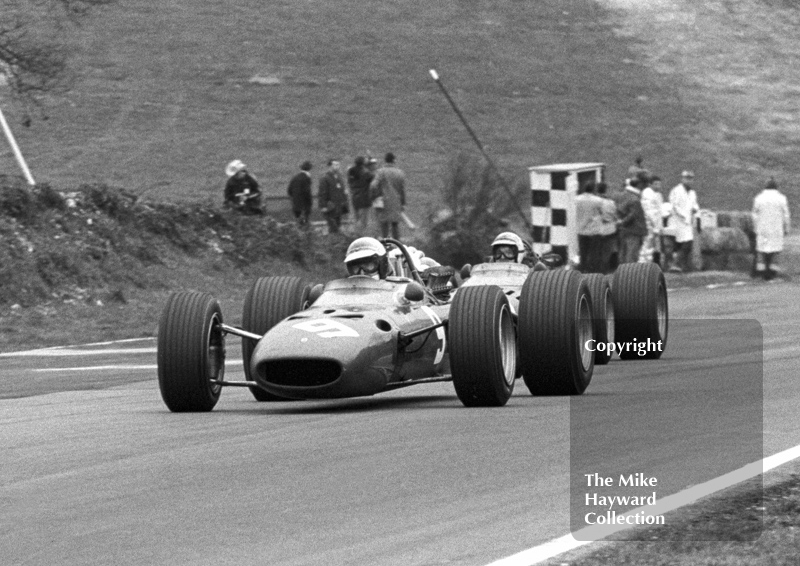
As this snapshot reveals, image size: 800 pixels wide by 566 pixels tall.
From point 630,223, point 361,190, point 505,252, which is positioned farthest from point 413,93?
point 505,252

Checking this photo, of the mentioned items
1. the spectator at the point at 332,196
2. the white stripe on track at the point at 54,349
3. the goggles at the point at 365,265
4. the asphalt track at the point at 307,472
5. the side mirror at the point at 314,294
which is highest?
the spectator at the point at 332,196

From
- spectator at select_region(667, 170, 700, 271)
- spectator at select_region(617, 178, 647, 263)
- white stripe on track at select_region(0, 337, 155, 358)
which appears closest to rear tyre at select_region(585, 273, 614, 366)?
white stripe on track at select_region(0, 337, 155, 358)

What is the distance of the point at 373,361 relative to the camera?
12.2 m

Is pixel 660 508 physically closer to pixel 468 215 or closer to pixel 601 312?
pixel 601 312

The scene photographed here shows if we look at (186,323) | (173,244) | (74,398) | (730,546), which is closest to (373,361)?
(186,323)

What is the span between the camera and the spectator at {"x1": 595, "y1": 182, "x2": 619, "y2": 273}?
27.4 m

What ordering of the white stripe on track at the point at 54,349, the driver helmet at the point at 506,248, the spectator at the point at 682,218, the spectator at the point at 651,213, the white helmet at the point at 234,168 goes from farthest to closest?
the spectator at the point at 682,218, the spectator at the point at 651,213, the white helmet at the point at 234,168, the white stripe on track at the point at 54,349, the driver helmet at the point at 506,248

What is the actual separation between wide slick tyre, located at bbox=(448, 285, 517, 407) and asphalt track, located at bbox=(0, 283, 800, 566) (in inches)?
7.7

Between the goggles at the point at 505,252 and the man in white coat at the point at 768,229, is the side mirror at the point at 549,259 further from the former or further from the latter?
the man in white coat at the point at 768,229

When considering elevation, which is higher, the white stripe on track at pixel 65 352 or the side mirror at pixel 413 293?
the side mirror at pixel 413 293

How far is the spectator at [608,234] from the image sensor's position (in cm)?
2738

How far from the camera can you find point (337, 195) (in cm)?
2889

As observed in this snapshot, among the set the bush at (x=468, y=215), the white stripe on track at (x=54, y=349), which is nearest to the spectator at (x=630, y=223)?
the bush at (x=468, y=215)

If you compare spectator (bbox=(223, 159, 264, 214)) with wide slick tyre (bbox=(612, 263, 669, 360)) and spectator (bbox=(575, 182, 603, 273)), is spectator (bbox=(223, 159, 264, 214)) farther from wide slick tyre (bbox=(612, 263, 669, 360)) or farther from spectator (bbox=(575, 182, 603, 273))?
wide slick tyre (bbox=(612, 263, 669, 360))
